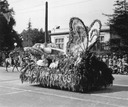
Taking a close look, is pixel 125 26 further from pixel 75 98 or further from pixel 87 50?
pixel 75 98

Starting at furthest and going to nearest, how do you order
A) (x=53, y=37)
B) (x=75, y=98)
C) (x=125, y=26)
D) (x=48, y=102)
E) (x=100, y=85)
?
1. (x=53, y=37)
2. (x=125, y=26)
3. (x=100, y=85)
4. (x=75, y=98)
5. (x=48, y=102)

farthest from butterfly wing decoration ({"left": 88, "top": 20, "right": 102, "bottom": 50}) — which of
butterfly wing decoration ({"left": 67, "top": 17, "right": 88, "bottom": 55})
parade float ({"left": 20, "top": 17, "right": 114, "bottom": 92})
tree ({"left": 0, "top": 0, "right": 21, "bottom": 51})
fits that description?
tree ({"left": 0, "top": 0, "right": 21, "bottom": 51})

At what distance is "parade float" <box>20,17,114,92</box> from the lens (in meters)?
10.9

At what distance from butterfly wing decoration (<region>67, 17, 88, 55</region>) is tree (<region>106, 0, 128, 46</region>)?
1270cm

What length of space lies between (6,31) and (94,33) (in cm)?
4216

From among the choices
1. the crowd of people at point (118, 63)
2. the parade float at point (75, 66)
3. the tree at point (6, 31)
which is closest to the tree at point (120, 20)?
the crowd of people at point (118, 63)

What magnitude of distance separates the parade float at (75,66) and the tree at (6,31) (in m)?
37.9

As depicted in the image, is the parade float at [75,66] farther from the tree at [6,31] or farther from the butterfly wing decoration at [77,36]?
→ the tree at [6,31]

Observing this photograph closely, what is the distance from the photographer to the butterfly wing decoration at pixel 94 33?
1111 cm

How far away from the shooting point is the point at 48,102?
878cm

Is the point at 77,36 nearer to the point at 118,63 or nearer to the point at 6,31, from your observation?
the point at 118,63

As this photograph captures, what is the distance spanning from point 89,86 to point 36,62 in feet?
10.4

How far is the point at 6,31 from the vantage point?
51312 mm

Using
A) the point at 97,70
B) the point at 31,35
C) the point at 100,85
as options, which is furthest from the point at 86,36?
the point at 31,35
